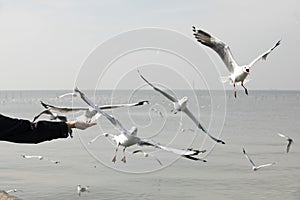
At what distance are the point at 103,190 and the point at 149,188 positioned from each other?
2.09 m

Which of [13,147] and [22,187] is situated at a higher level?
[13,147]

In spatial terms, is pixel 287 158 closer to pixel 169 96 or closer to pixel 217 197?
pixel 217 197

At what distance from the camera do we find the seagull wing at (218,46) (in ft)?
26.3

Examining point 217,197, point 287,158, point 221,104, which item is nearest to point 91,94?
point 221,104

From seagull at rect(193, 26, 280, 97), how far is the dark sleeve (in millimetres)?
4612

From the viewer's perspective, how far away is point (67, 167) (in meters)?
27.3

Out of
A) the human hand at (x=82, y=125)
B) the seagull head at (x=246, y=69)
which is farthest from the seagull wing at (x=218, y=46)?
the human hand at (x=82, y=125)

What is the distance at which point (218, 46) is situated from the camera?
8.41m

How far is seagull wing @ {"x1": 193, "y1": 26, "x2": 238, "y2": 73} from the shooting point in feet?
26.3

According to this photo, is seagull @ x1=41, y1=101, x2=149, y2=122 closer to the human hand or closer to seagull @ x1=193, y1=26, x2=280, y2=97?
the human hand

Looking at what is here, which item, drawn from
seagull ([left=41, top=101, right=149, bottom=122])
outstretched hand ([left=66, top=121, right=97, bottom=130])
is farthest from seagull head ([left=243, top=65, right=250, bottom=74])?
outstretched hand ([left=66, top=121, right=97, bottom=130])

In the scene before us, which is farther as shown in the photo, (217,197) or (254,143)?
(254,143)

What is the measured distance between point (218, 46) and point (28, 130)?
5322 mm

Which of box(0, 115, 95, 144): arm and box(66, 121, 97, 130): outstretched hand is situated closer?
box(0, 115, 95, 144): arm
